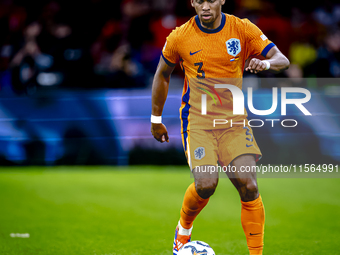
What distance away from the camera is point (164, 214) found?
16.8 ft

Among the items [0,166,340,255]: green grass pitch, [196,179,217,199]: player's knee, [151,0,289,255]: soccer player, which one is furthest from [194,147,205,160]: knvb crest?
[0,166,340,255]: green grass pitch

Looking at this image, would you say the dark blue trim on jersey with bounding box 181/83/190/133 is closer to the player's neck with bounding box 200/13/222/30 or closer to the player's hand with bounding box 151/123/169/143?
the player's hand with bounding box 151/123/169/143

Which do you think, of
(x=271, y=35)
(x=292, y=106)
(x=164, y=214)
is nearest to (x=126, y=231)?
(x=164, y=214)

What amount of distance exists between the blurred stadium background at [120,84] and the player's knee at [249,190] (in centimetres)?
390

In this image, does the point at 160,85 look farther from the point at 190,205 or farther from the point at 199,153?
the point at 190,205

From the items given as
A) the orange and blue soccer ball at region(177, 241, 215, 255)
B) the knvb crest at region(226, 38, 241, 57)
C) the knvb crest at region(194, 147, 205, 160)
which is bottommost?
the orange and blue soccer ball at region(177, 241, 215, 255)

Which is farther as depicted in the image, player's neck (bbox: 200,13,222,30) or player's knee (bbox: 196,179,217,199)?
player's neck (bbox: 200,13,222,30)

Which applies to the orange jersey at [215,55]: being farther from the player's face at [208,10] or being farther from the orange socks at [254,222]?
the orange socks at [254,222]

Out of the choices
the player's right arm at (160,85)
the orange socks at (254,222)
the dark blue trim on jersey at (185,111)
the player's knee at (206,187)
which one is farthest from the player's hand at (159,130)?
the orange socks at (254,222)

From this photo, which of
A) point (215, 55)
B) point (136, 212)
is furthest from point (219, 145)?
point (136, 212)

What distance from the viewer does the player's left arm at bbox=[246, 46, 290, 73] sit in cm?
297

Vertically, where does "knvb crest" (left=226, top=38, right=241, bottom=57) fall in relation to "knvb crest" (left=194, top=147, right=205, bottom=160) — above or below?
above

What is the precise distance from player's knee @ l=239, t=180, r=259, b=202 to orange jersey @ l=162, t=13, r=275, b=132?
52 centimetres

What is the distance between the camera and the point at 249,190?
315 cm
